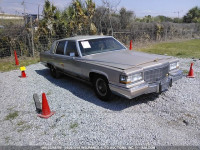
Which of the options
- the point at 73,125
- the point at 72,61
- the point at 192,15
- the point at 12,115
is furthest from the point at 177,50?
the point at 192,15

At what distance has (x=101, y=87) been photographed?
441cm

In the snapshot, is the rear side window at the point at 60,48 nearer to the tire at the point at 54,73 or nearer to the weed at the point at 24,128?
the tire at the point at 54,73

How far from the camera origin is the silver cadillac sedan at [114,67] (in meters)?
3.65

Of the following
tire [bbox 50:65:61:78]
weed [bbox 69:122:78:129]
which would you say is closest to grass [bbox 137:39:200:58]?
tire [bbox 50:65:61:78]

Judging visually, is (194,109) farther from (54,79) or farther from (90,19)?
(90,19)

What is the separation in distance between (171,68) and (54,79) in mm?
4297

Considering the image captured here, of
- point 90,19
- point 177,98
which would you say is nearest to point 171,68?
point 177,98

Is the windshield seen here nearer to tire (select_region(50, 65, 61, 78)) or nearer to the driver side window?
the driver side window

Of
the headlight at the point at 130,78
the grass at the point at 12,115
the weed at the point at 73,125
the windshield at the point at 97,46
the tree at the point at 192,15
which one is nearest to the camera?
the weed at the point at 73,125

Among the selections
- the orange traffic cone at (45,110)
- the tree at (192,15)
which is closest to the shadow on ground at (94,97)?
the orange traffic cone at (45,110)

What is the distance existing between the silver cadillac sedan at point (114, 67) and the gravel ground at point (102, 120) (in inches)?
18.3

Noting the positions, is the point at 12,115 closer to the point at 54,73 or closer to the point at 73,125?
the point at 73,125

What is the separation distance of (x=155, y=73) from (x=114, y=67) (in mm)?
940

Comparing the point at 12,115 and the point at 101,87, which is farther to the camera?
the point at 101,87
